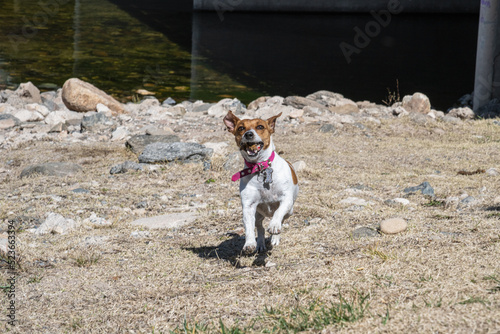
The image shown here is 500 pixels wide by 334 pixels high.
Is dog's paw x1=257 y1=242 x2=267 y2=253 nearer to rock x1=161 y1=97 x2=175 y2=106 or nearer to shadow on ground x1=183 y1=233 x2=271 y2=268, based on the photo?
shadow on ground x1=183 y1=233 x2=271 y2=268

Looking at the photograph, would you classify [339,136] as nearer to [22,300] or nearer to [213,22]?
[22,300]

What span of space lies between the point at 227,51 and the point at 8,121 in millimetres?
10512

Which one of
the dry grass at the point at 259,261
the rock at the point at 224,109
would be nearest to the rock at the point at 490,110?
the dry grass at the point at 259,261

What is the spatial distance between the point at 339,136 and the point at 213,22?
17334 millimetres

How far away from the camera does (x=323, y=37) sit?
23594 mm

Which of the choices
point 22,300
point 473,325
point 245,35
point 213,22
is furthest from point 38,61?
point 473,325

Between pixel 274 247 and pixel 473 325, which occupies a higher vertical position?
pixel 473 325

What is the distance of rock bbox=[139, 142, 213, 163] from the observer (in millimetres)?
7965

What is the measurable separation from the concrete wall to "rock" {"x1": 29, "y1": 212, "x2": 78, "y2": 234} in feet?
77.5

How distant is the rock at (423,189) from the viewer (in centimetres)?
631

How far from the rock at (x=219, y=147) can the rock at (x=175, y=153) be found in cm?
17

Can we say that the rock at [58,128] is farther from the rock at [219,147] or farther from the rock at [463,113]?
the rock at [463,113]

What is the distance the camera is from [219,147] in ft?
28.0

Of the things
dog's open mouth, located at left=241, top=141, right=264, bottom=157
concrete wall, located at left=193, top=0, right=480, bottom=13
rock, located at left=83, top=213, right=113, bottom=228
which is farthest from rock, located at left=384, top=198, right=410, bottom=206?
concrete wall, located at left=193, top=0, right=480, bottom=13
